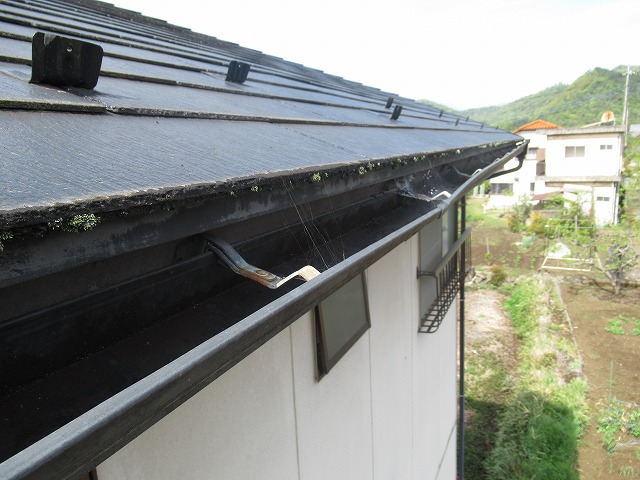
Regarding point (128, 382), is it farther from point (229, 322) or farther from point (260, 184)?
point (260, 184)

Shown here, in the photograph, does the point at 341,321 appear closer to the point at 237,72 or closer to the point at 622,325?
the point at 237,72

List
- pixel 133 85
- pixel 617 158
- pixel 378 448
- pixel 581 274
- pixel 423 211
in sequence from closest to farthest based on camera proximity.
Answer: pixel 133 85
pixel 423 211
pixel 378 448
pixel 581 274
pixel 617 158

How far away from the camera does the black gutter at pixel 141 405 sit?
53 cm

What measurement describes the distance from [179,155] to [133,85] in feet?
3.49

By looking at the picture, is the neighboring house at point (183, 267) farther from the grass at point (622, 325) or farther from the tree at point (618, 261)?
the tree at point (618, 261)

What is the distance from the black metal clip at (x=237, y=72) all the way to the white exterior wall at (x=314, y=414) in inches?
72.2

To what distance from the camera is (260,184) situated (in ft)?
4.06

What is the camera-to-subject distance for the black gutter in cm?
53

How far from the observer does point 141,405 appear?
0.66m

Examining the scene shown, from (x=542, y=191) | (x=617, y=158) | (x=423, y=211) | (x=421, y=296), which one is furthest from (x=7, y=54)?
(x=542, y=191)

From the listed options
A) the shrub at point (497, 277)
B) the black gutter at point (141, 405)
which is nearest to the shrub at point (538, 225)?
the shrub at point (497, 277)

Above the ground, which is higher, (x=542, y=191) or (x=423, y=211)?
(x=423, y=211)

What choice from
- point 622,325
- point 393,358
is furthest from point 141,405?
point 622,325

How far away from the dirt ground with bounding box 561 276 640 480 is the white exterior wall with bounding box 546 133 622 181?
13506 millimetres
